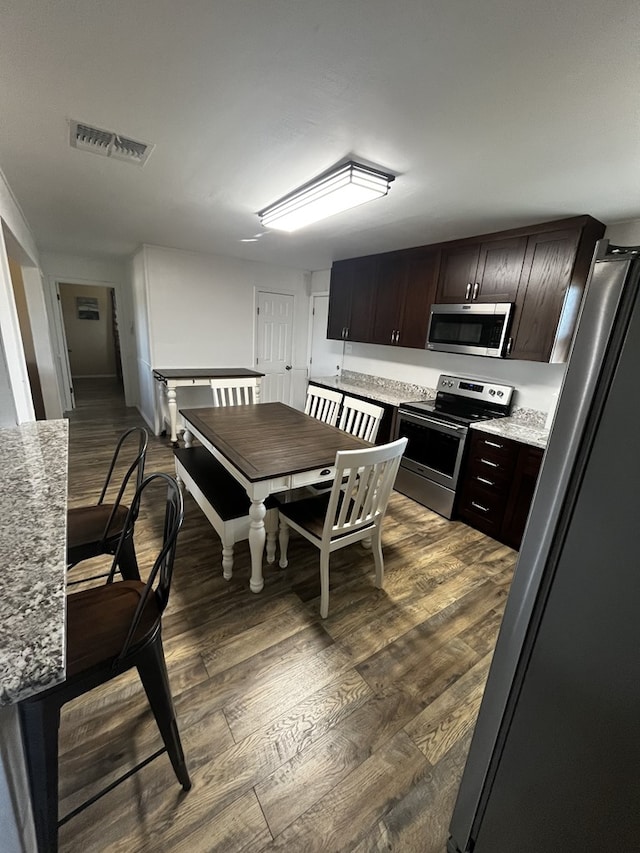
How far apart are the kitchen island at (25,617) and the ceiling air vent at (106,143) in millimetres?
1649

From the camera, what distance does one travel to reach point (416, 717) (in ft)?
4.79

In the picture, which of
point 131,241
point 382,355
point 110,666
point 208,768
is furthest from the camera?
point 382,355

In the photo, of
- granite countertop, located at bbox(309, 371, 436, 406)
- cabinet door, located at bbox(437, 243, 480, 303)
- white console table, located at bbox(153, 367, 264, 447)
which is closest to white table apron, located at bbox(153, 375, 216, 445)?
white console table, located at bbox(153, 367, 264, 447)

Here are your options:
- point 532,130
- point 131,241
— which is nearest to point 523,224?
point 532,130

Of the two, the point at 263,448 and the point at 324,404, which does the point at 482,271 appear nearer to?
the point at 324,404

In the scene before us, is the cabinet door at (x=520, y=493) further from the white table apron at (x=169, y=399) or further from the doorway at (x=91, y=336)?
the doorway at (x=91, y=336)

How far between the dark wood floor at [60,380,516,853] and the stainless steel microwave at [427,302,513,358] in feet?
5.65

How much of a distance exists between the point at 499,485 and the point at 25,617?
2774 millimetres

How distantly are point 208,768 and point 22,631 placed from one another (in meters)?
1.04

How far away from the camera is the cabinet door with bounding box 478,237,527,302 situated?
8.70 ft

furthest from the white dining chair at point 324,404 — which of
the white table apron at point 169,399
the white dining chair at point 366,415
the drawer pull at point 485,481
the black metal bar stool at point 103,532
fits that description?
the black metal bar stool at point 103,532

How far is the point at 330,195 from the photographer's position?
6.79ft

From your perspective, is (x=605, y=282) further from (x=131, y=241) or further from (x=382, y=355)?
(x=131, y=241)

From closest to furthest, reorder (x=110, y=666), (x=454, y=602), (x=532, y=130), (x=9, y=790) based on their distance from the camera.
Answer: (x=9, y=790) → (x=110, y=666) → (x=532, y=130) → (x=454, y=602)
